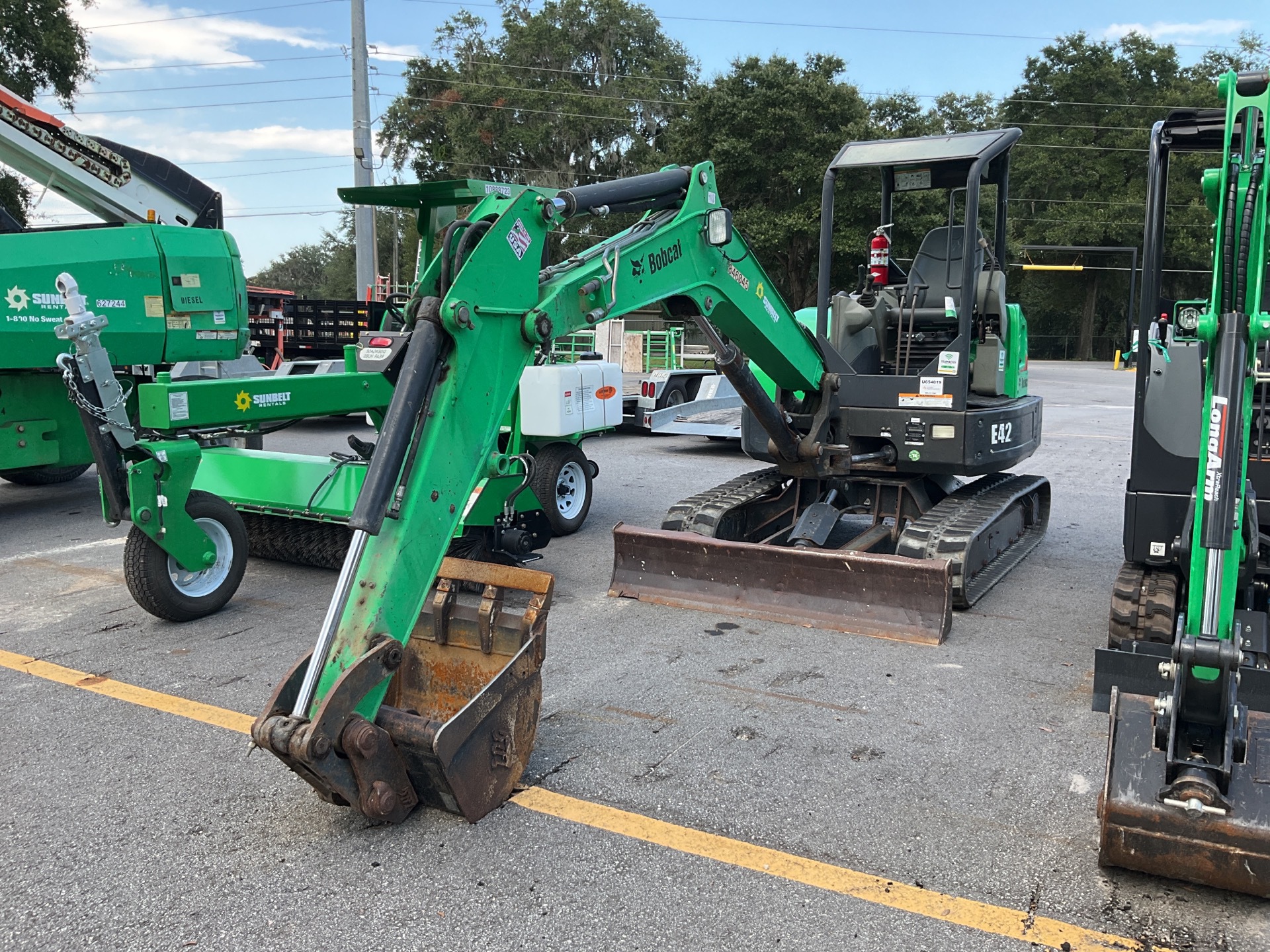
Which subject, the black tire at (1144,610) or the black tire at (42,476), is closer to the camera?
the black tire at (1144,610)

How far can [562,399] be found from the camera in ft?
27.6

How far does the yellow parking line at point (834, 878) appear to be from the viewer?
2.99 metres

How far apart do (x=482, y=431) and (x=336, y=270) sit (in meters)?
90.1

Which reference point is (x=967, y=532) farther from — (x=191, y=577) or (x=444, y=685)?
(x=191, y=577)

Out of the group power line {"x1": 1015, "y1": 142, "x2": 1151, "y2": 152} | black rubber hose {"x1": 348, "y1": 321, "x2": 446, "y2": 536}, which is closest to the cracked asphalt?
black rubber hose {"x1": 348, "y1": 321, "x2": 446, "y2": 536}

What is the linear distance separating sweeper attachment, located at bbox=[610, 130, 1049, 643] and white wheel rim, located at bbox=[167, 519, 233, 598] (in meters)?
2.49

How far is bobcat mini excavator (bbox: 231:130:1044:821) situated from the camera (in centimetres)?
342

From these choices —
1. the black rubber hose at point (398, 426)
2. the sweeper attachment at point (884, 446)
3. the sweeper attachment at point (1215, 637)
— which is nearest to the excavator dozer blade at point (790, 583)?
the sweeper attachment at point (884, 446)

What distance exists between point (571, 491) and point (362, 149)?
1463 cm

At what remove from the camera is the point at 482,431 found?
3861mm

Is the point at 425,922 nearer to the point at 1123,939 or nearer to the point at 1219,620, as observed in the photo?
the point at 1123,939

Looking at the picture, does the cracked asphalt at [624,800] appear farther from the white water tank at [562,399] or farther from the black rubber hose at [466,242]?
the white water tank at [562,399]

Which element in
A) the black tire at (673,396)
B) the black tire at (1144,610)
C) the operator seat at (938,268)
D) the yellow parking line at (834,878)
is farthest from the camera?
the black tire at (673,396)

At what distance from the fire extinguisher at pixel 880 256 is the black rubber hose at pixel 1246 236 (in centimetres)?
426
